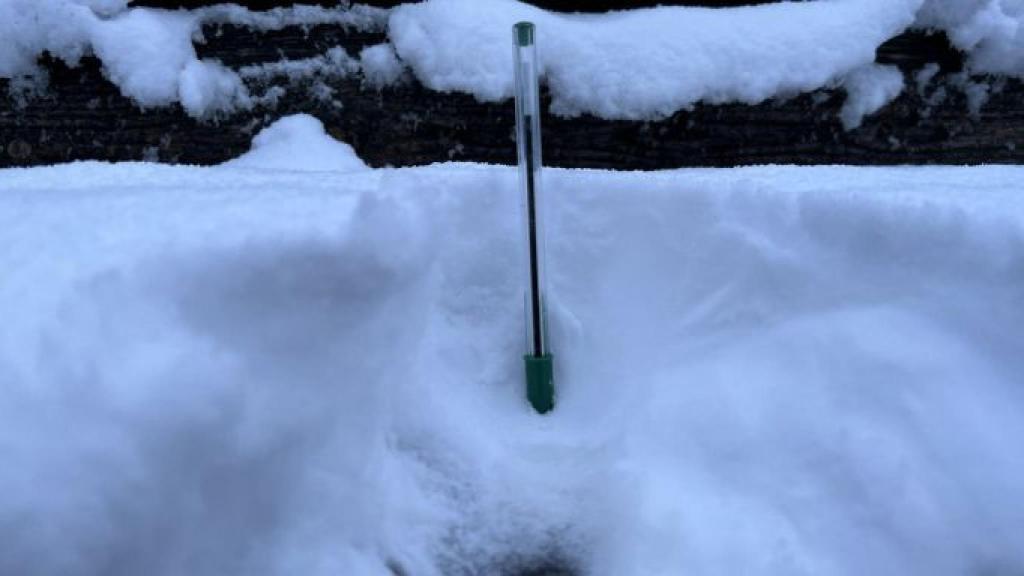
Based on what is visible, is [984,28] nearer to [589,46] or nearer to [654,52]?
[654,52]

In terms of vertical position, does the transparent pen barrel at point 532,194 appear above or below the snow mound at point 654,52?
below

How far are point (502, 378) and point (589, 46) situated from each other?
2.77ft

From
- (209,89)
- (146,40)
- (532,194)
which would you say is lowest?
(532,194)

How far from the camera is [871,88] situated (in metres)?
1.68

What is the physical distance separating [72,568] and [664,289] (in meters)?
0.85

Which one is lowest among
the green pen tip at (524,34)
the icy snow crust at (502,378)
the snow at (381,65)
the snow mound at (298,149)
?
the icy snow crust at (502,378)

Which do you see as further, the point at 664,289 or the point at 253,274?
the point at 664,289

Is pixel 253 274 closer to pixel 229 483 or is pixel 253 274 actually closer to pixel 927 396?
pixel 229 483

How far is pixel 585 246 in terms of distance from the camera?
1.22 m

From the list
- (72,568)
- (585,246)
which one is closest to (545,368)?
(585,246)

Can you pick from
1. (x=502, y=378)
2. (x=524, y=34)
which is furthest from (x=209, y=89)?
(x=502, y=378)

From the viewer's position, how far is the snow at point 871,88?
1.68 metres

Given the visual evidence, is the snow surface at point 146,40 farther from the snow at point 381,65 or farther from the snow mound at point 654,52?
the snow mound at point 654,52

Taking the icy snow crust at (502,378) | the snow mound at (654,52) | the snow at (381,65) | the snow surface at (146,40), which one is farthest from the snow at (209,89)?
the icy snow crust at (502,378)
